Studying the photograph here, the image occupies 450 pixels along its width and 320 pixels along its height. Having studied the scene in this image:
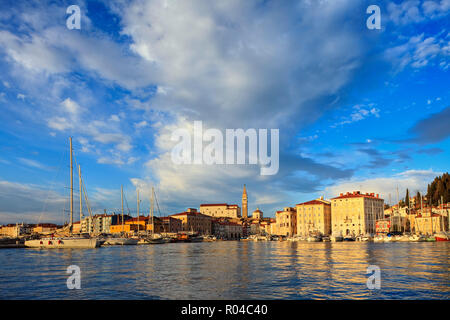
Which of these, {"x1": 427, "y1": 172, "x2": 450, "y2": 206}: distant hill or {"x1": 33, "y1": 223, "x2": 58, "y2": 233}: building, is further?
{"x1": 33, "y1": 223, "x2": 58, "y2": 233}: building

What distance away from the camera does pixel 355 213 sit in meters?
113

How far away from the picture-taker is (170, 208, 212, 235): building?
140900mm

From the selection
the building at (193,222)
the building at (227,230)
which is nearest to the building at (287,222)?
the building at (227,230)

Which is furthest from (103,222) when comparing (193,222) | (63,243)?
(63,243)

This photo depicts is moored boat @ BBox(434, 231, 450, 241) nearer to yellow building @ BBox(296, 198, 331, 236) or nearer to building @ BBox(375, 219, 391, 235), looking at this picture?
building @ BBox(375, 219, 391, 235)

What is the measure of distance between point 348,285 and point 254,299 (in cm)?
567

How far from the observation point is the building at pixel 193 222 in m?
141

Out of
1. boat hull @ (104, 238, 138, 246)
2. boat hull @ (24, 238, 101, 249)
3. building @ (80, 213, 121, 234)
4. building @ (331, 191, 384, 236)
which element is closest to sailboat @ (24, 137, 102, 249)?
boat hull @ (24, 238, 101, 249)

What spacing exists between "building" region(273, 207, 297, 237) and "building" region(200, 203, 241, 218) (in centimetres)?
5866

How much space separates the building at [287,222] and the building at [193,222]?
107 ft

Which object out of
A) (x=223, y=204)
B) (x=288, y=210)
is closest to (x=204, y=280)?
(x=288, y=210)

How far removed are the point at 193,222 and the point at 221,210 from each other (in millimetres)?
47522

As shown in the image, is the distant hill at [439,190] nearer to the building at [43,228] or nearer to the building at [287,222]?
the building at [287,222]

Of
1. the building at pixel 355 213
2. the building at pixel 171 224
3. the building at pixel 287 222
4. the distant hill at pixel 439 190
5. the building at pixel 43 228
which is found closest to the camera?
the distant hill at pixel 439 190
